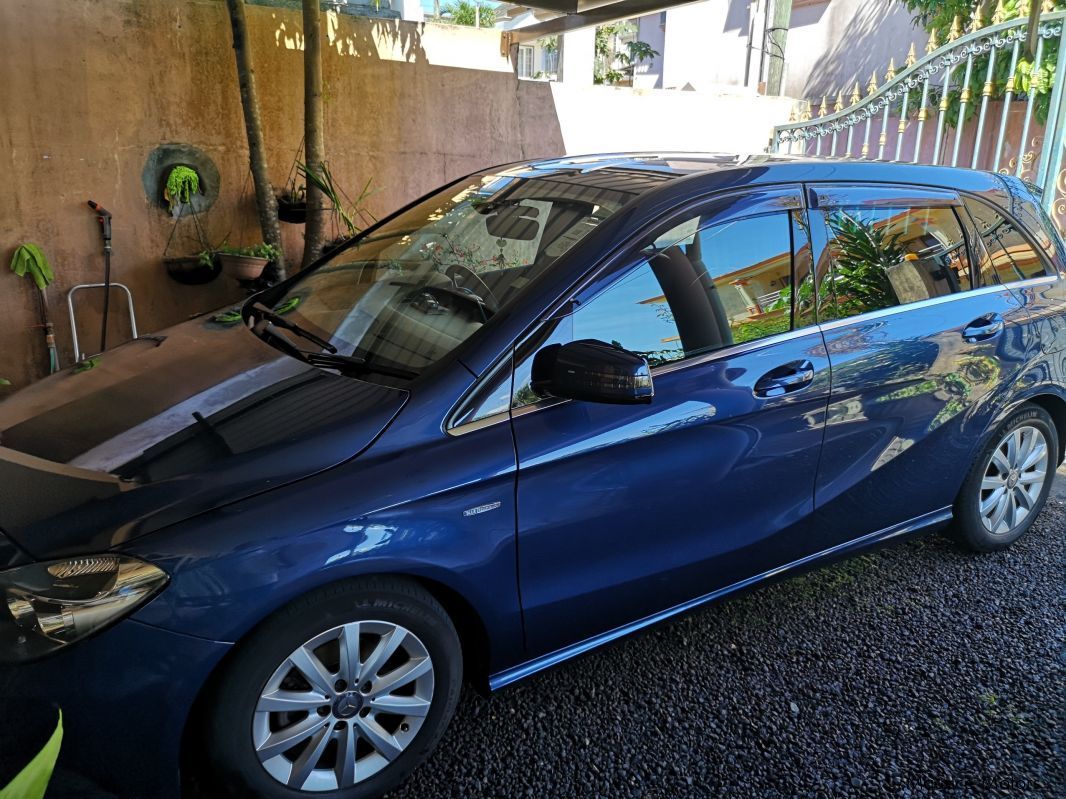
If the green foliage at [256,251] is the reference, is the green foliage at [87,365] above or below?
below

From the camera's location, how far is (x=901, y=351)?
9.86 feet

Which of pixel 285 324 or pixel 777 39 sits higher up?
pixel 777 39

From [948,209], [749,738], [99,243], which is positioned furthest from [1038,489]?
[99,243]

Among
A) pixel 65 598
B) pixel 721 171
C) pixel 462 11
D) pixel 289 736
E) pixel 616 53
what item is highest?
pixel 616 53

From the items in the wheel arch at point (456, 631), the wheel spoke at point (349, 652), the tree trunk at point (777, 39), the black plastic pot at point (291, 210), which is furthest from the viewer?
the tree trunk at point (777, 39)

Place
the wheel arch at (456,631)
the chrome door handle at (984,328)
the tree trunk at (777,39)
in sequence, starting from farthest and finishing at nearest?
the tree trunk at (777,39), the chrome door handle at (984,328), the wheel arch at (456,631)

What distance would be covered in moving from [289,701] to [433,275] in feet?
4.73

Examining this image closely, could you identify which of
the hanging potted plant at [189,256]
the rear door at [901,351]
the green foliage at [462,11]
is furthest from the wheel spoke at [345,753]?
the green foliage at [462,11]

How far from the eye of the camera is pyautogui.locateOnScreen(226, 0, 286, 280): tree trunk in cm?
506

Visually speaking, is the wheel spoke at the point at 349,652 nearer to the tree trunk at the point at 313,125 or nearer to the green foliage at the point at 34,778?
the green foliage at the point at 34,778

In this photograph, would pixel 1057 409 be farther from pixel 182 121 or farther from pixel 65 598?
pixel 182 121

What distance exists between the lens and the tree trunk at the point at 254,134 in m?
5.06

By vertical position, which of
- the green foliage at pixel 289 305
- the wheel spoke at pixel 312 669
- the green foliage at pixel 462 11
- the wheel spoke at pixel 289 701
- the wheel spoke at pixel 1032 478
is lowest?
the wheel spoke at pixel 1032 478

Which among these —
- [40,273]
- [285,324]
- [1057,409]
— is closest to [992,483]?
[1057,409]
